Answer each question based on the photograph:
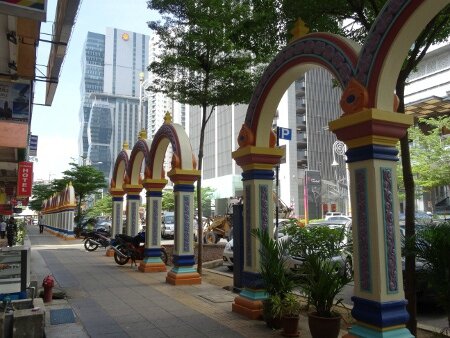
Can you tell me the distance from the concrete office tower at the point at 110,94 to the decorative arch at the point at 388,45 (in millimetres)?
82988

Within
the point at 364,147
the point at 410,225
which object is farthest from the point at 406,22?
the point at 410,225

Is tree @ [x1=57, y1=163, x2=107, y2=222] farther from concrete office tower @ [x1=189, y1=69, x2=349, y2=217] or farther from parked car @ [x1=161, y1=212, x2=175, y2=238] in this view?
concrete office tower @ [x1=189, y1=69, x2=349, y2=217]

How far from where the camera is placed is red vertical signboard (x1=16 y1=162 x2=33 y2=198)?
14141 millimetres

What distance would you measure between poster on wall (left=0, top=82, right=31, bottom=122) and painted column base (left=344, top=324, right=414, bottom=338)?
7333mm

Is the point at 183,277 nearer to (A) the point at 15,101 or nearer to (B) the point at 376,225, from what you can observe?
(A) the point at 15,101

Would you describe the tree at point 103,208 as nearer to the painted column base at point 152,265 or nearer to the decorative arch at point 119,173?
the decorative arch at point 119,173

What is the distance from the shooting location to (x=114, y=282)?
9.91 meters

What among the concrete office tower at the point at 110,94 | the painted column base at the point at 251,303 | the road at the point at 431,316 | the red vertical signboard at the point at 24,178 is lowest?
the road at the point at 431,316

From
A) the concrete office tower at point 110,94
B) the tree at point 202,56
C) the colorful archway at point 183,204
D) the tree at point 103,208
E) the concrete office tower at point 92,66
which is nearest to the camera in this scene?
the colorful archway at point 183,204

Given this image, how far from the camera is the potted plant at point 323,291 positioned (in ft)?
16.8

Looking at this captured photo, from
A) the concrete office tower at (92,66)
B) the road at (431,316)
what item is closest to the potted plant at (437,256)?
the road at (431,316)

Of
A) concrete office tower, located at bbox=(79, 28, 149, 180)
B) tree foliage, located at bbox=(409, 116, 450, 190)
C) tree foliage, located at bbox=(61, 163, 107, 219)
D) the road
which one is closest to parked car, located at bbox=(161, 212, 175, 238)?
tree foliage, located at bbox=(61, 163, 107, 219)

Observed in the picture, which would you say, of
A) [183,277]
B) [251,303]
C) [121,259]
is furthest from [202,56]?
[251,303]

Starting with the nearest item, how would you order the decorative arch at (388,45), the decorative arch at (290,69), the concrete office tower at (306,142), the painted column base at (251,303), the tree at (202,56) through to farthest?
the decorative arch at (388,45)
the decorative arch at (290,69)
the painted column base at (251,303)
the tree at (202,56)
the concrete office tower at (306,142)
